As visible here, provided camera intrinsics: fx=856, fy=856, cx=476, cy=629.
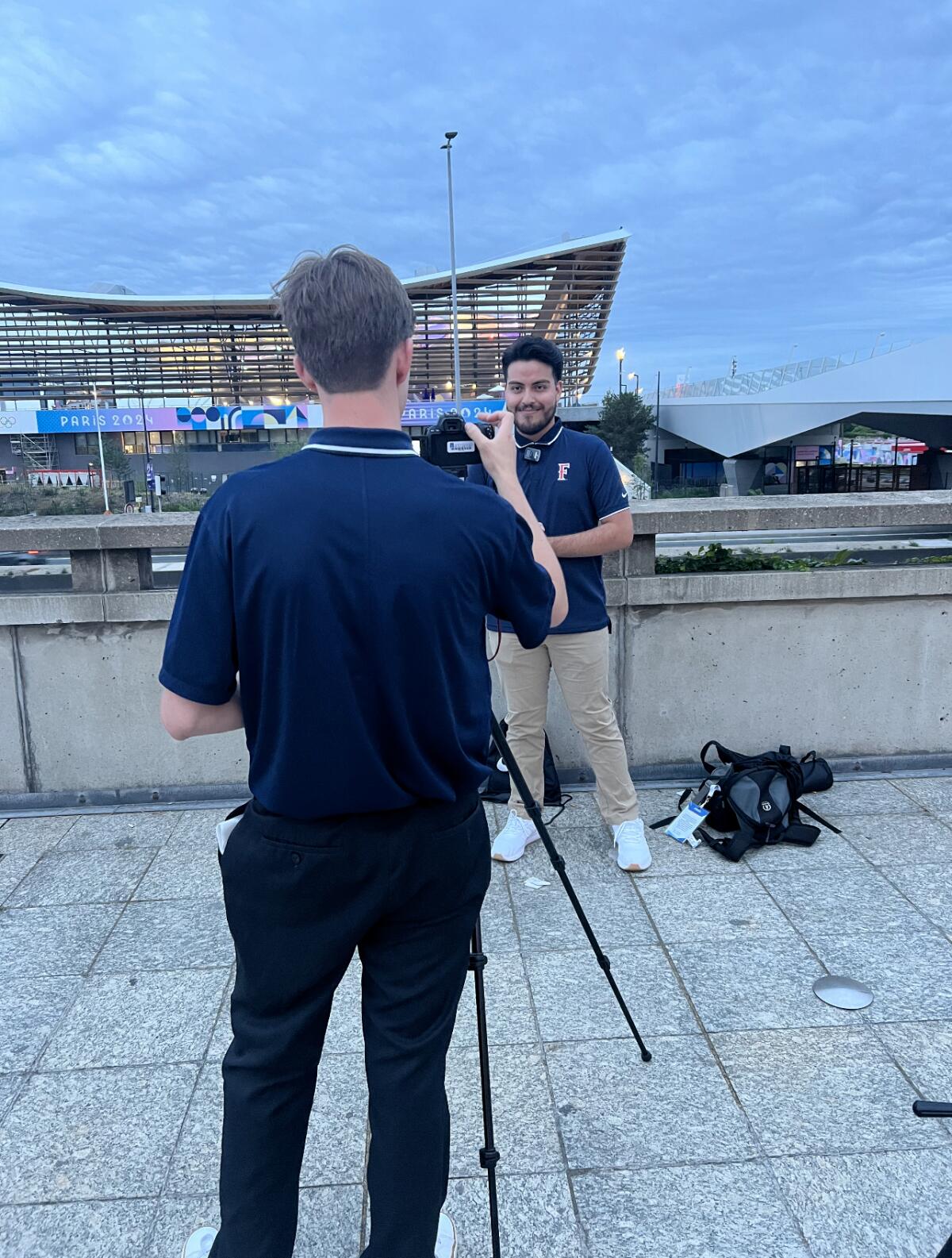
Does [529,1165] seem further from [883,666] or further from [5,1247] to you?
[883,666]

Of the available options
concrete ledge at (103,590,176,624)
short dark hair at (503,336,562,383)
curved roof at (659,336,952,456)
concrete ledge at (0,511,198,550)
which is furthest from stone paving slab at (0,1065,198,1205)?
curved roof at (659,336,952,456)

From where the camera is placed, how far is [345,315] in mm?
1457

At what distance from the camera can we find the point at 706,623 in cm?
510

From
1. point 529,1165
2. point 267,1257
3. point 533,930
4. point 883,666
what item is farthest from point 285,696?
point 883,666

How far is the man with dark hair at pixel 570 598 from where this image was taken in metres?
3.84

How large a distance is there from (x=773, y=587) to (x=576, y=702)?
1.62 meters

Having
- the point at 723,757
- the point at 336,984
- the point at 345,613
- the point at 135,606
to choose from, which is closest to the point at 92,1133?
the point at 336,984

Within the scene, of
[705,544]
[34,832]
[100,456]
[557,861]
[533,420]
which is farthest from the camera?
[100,456]

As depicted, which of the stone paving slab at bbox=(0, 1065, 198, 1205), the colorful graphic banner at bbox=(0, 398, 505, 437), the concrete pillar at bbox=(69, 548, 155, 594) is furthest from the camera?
the colorful graphic banner at bbox=(0, 398, 505, 437)

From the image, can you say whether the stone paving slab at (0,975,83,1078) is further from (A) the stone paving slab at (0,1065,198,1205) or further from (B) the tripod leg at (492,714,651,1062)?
(B) the tripod leg at (492,714,651,1062)

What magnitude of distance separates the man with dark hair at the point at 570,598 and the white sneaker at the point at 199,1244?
2.20m

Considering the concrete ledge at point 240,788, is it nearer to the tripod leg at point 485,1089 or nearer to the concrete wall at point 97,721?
the concrete wall at point 97,721

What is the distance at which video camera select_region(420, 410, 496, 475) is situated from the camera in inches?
92.1

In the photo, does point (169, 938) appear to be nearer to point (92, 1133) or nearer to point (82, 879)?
point (82, 879)
